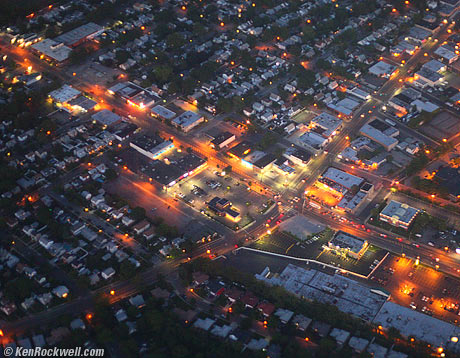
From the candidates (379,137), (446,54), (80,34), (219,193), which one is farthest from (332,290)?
(80,34)

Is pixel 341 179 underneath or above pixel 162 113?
underneath

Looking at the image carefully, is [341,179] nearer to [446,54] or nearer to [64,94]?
[446,54]

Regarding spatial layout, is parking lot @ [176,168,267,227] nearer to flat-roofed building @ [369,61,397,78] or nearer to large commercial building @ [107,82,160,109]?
large commercial building @ [107,82,160,109]

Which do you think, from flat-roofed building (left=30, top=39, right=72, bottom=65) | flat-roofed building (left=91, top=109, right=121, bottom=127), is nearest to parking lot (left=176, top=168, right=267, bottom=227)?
flat-roofed building (left=91, top=109, right=121, bottom=127)

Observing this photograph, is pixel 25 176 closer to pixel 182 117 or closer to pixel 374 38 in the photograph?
pixel 182 117

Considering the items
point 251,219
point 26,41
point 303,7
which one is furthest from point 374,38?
point 26,41

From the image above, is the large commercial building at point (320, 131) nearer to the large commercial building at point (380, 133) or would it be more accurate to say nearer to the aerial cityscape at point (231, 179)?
the aerial cityscape at point (231, 179)
